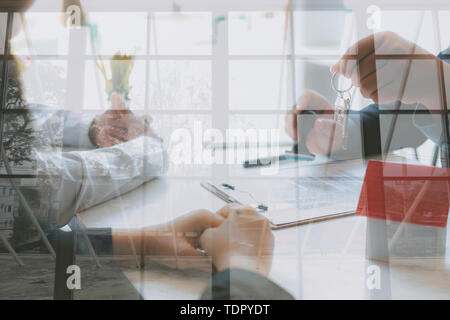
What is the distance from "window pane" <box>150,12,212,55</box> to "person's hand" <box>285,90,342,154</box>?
0.27 metres

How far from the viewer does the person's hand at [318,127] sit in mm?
656

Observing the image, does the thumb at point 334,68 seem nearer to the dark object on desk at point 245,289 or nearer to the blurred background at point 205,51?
the blurred background at point 205,51

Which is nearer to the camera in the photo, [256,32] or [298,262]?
[298,262]

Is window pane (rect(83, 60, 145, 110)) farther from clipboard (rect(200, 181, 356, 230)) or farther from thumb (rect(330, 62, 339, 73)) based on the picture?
thumb (rect(330, 62, 339, 73))

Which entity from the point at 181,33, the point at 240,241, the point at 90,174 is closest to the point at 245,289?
the point at 240,241

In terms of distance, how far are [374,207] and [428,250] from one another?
0.14 metres

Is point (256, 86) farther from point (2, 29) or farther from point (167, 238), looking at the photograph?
point (2, 29)

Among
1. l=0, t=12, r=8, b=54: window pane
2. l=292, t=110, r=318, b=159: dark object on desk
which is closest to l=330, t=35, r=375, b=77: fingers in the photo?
l=292, t=110, r=318, b=159: dark object on desk

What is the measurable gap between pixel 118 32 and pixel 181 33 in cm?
16

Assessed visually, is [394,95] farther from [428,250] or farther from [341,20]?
[428,250]

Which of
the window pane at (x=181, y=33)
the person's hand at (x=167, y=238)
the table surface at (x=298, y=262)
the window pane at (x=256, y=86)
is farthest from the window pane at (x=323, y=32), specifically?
the person's hand at (x=167, y=238)

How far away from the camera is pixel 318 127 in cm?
68

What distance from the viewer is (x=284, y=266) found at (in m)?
0.55
